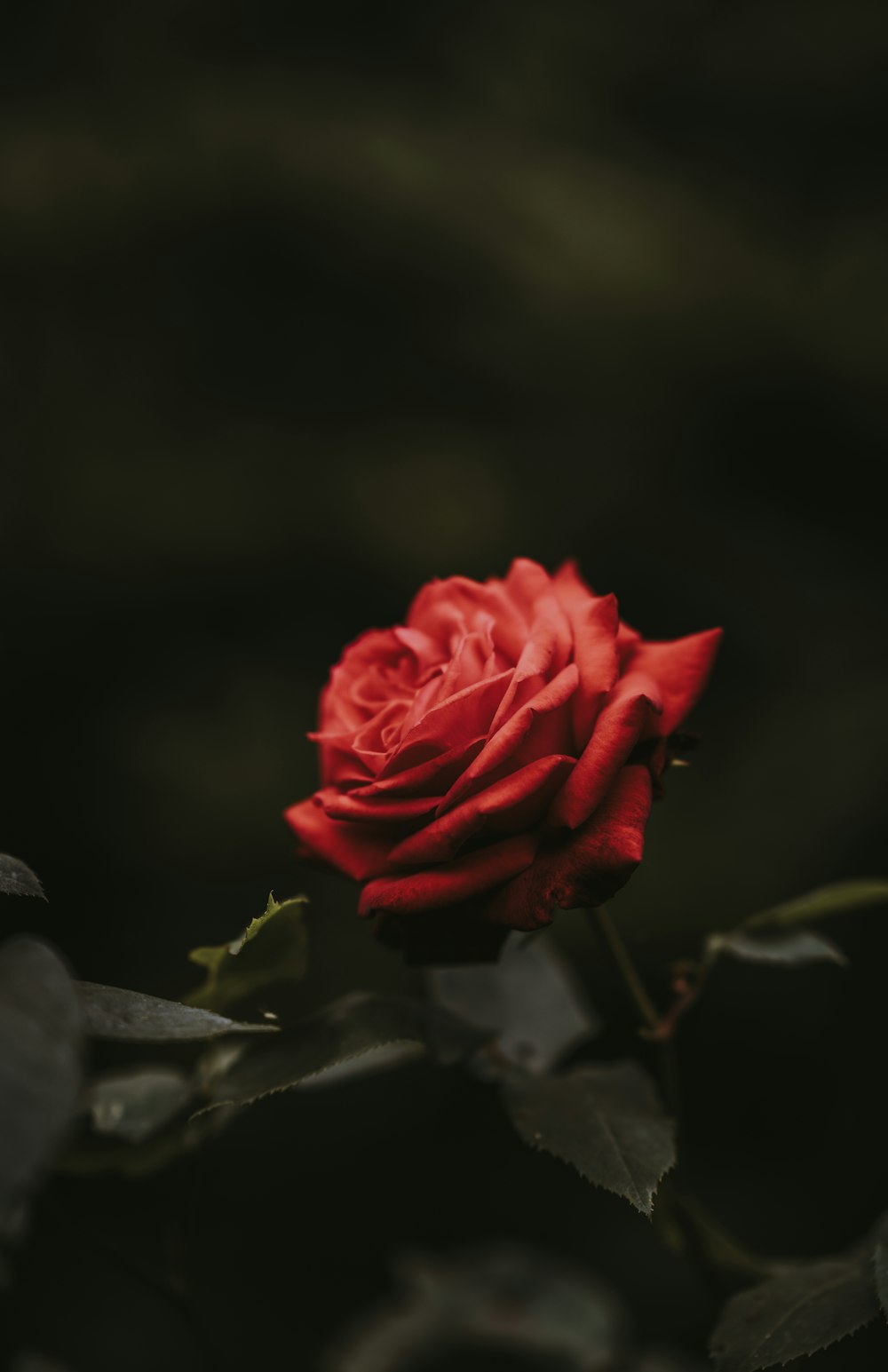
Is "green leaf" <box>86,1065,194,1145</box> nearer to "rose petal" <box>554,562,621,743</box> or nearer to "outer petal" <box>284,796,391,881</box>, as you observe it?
"outer petal" <box>284,796,391,881</box>

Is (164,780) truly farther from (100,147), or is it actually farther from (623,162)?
(623,162)

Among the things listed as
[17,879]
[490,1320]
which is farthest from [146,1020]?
[490,1320]

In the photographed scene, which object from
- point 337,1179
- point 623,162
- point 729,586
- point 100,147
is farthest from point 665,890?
point 100,147

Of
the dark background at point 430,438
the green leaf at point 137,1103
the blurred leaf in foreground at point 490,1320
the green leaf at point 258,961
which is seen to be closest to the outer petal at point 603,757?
the green leaf at point 258,961

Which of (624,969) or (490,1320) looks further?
(490,1320)

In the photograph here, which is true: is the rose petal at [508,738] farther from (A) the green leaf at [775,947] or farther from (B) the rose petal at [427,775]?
(A) the green leaf at [775,947]

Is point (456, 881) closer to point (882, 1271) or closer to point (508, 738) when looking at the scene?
point (508, 738)
